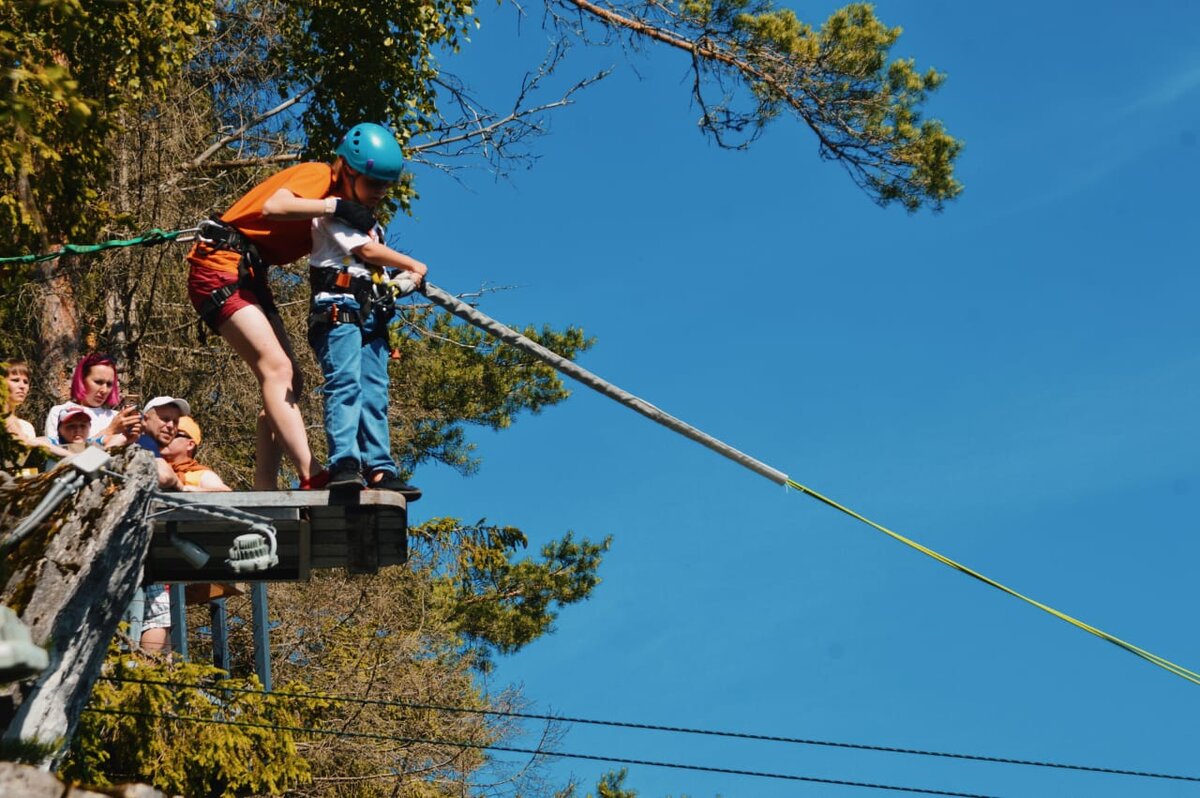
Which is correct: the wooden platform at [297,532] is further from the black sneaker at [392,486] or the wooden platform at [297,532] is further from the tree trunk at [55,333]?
the tree trunk at [55,333]

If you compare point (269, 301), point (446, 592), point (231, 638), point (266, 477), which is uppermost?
point (446, 592)

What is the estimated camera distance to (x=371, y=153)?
25.8 ft

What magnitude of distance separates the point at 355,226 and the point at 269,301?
2.63 ft

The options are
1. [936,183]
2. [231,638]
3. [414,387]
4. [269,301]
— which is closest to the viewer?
[269,301]

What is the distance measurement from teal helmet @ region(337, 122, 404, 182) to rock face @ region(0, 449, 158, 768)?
173 cm

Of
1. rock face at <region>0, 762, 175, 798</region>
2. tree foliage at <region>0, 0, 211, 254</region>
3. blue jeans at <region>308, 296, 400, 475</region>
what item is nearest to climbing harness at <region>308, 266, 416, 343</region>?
blue jeans at <region>308, 296, 400, 475</region>

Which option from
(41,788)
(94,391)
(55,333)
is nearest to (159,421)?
(94,391)

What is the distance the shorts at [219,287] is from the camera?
812cm

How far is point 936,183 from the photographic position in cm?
2012

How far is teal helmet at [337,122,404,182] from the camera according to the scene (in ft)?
25.8

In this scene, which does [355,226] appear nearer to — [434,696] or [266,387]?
[266,387]

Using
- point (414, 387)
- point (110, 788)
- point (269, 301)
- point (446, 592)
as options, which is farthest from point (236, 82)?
point (110, 788)

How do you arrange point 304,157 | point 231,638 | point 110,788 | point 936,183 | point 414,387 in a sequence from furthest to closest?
point 414,387 → point 936,183 → point 231,638 → point 304,157 → point 110,788

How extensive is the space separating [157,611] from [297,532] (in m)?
3.31
